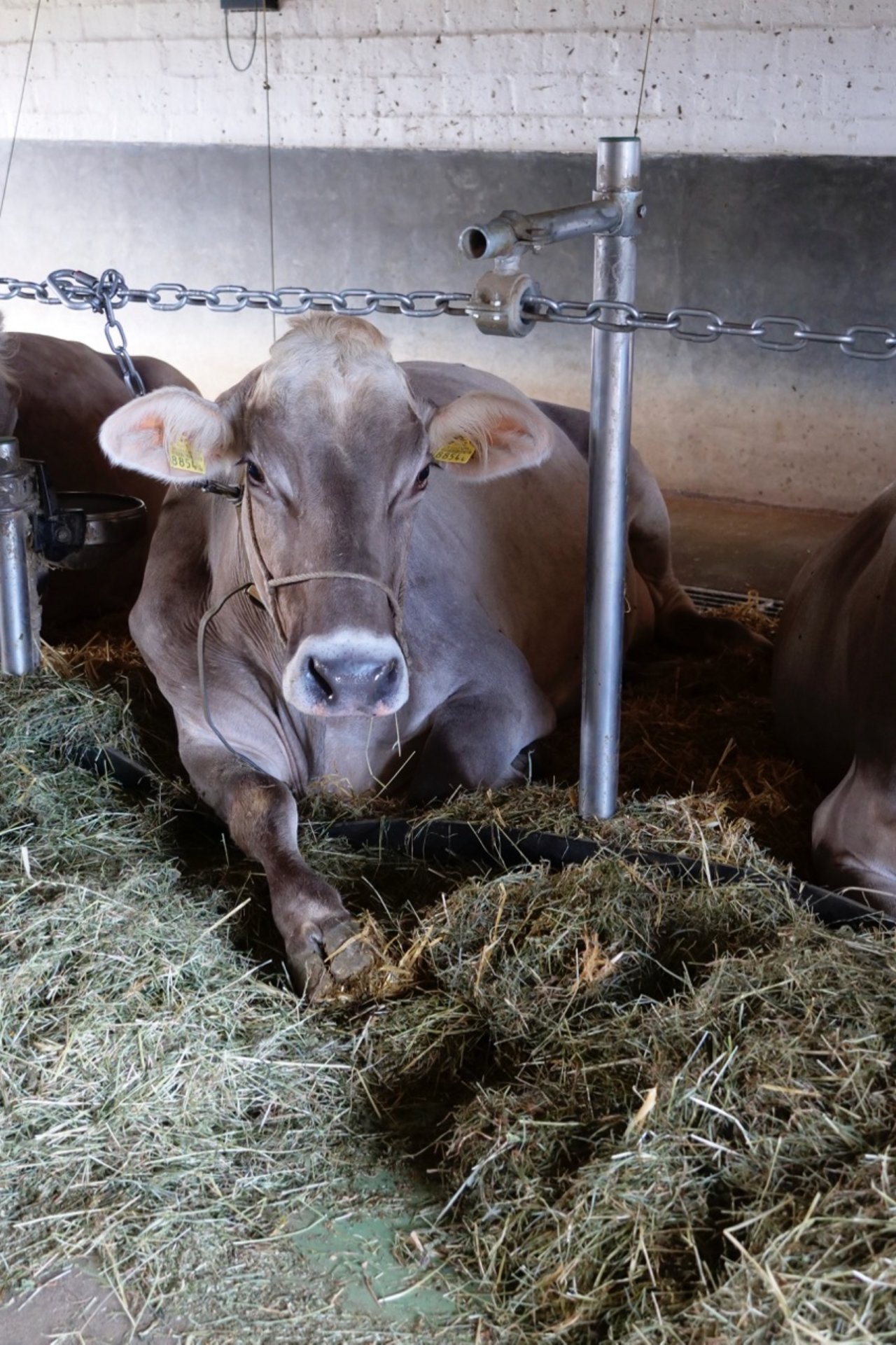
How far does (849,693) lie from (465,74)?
5.95 meters

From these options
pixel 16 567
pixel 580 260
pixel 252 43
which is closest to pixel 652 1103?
pixel 16 567

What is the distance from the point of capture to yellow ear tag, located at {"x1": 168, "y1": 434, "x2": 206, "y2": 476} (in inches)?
132

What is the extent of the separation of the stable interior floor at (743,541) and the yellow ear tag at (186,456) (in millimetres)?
3337

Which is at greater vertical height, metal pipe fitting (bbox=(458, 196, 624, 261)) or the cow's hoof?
metal pipe fitting (bbox=(458, 196, 624, 261))

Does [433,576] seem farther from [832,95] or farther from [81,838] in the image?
[832,95]

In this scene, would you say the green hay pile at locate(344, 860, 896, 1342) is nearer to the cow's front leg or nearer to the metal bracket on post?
the cow's front leg

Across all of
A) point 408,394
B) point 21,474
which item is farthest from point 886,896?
point 21,474

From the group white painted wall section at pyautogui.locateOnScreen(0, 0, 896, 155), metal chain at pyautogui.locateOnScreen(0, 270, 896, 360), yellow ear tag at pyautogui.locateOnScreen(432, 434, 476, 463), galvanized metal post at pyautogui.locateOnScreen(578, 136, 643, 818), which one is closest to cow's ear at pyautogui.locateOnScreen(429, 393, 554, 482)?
yellow ear tag at pyautogui.locateOnScreen(432, 434, 476, 463)

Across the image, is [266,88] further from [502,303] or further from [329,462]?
[502,303]

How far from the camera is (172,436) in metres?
3.37

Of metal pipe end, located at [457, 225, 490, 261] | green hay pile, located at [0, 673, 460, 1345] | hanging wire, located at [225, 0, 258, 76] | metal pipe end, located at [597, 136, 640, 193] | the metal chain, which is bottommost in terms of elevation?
green hay pile, located at [0, 673, 460, 1345]

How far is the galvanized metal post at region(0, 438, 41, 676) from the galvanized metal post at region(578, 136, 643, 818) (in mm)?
1792

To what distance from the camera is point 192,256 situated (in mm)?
9883

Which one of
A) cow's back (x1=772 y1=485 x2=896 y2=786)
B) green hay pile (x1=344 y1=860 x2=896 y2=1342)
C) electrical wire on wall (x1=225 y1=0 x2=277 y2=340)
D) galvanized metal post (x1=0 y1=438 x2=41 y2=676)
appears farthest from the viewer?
electrical wire on wall (x1=225 y1=0 x2=277 y2=340)
